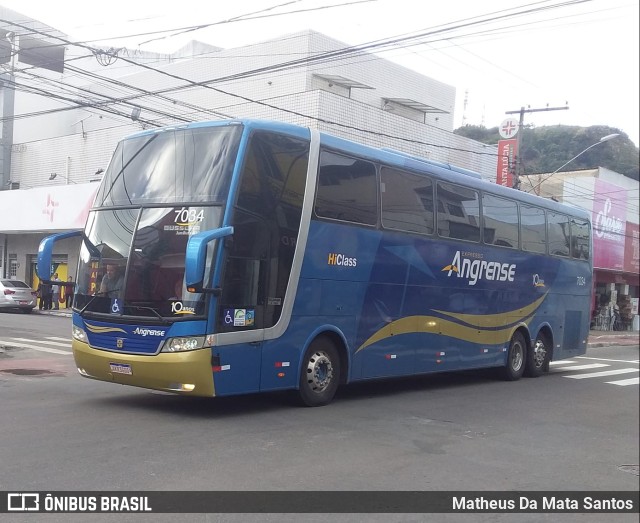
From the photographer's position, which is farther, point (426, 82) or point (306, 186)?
point (426, 82)

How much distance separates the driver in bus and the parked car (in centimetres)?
2388

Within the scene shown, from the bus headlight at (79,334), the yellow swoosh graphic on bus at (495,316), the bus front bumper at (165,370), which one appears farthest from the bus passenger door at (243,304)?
the yellow swoosh graphic on bus at (495,316)

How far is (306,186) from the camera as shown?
1025 cm

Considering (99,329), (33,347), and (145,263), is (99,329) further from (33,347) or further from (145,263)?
(33,347)

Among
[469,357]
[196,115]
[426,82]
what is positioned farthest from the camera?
[426,82]

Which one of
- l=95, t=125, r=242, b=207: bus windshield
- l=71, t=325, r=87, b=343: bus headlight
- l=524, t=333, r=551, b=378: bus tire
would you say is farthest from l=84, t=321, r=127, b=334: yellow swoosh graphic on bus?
l=524, t=333, r=551, b=378: bus tire

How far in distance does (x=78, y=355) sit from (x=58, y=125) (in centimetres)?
3790

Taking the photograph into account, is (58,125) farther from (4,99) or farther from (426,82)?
(426,82)

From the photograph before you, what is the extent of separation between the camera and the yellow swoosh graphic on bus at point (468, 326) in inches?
478

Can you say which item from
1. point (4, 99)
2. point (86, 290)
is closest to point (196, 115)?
point (4, 99)

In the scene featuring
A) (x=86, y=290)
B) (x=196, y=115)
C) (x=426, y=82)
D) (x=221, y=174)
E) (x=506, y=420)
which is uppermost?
(x=426, y=82)

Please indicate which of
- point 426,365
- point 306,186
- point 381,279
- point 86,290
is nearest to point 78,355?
point 86,290

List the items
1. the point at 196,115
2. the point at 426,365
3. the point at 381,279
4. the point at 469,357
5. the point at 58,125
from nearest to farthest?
the point at 381,279 → the point at 426,365 → the point at 469,357 → the point at 196,115 → the point at 58,125

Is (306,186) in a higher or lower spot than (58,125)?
lower
